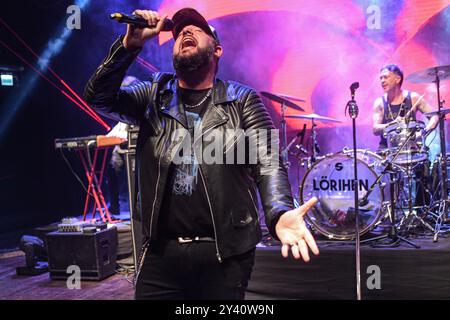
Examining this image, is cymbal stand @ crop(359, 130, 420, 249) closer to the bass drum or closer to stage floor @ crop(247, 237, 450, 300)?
the bass drum

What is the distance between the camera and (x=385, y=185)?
4785mm

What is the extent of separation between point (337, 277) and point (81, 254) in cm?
284

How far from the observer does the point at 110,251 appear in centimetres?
502

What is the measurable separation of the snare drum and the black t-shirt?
3541 millimetres

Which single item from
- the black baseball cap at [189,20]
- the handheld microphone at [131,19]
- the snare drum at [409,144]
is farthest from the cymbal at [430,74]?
the handheld microphone at [131,19]

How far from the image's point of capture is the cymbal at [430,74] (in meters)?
4.85

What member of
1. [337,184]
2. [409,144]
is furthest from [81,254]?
[409,144]

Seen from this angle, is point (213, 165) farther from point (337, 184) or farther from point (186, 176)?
point (337, 184)

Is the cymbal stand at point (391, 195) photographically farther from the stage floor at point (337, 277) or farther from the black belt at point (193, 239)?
the black belt at point (193, 239)

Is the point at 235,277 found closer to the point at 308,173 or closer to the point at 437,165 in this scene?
the point at 308,173

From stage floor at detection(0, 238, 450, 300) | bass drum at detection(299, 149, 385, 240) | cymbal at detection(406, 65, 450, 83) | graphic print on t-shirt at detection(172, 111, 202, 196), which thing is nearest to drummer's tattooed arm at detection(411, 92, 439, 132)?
cymbal at detection(406, 65, 450, 83)

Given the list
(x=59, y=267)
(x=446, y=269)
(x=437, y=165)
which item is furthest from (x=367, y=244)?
(x=59, y=267)

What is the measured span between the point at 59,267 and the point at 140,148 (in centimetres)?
336
